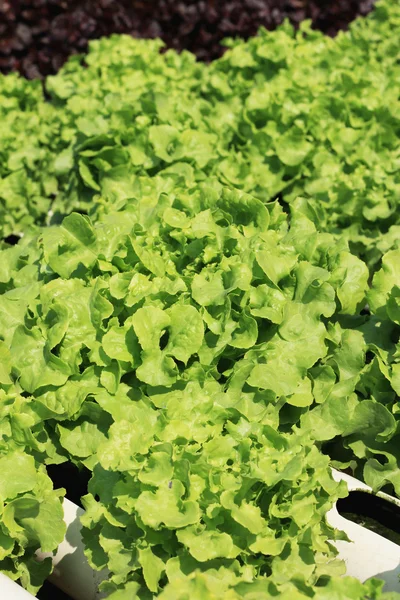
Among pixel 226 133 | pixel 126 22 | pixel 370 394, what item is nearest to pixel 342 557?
pixel 370 394

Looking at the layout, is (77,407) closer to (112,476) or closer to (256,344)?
(112,476)

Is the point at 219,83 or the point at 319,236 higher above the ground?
the point at 319,236

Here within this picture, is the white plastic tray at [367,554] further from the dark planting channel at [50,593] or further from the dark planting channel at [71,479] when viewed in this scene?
the dark planting channel at [50,593]

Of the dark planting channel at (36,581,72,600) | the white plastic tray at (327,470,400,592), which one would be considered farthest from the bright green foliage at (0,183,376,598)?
the dark planting channel at (36,581,72,600)

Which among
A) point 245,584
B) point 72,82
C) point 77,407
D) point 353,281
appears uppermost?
point 353,281

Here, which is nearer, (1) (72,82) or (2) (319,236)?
(2) (319,236)

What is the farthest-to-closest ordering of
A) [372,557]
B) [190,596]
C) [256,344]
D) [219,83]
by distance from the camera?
[219,83], [256,344], [372,557], [190,596]

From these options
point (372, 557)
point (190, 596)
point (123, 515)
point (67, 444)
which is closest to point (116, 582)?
point (123, 515)

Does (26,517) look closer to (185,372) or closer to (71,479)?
(71,479)
